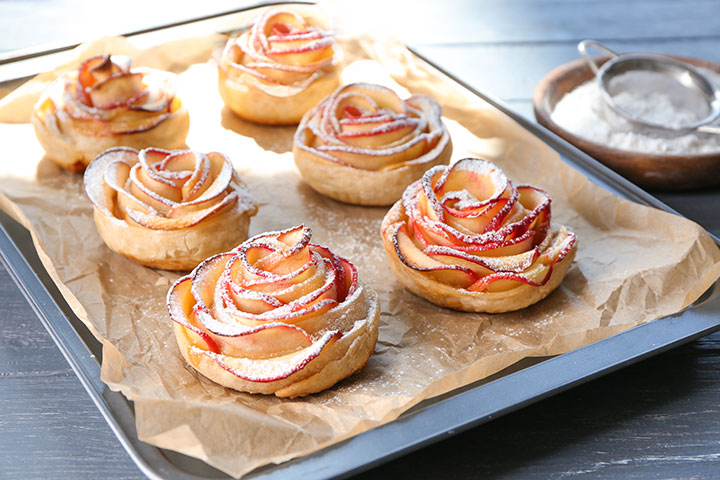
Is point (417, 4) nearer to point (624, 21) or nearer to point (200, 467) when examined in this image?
point (624, 21)

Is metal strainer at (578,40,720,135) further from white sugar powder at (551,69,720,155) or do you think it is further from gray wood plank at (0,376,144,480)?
gray wood plank at (0,376,144,480)

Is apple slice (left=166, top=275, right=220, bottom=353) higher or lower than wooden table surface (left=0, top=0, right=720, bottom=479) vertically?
higher

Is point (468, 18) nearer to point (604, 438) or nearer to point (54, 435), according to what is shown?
point (604, 438)

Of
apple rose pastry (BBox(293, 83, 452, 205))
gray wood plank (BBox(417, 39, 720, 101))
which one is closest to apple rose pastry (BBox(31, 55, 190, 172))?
apple rose pastry (BBox(293, 83, 452, 205))

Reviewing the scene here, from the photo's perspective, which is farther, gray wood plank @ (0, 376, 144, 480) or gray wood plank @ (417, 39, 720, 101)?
gray wood plank @ (417, 39, 720, 101)

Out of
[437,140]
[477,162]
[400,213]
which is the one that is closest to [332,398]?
[400,213]

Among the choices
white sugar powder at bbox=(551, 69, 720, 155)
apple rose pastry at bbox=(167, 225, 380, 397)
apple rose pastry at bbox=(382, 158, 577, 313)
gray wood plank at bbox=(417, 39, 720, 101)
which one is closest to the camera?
apple rose pastry at bbox=(167, 225, 380, 397)

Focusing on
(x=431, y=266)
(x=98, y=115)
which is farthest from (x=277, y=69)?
(x=431, y=266)

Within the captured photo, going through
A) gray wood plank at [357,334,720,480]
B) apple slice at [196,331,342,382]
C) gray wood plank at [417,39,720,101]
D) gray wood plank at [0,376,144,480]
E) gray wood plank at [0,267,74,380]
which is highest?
gray wood plank at [417,39,720,101]
